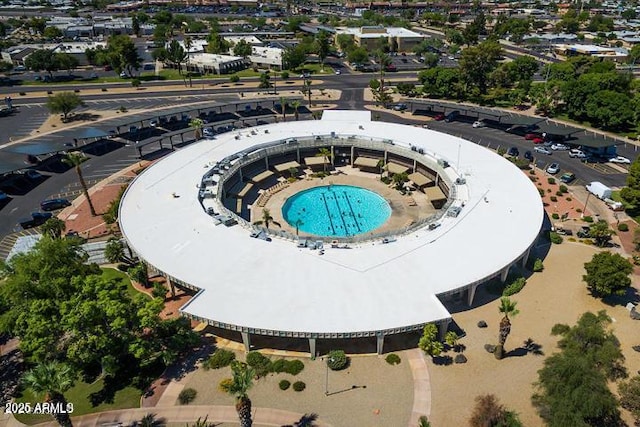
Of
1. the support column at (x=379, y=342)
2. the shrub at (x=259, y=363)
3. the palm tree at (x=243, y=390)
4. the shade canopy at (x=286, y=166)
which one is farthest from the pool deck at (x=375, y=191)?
the palm tree at (x=243, y=390)

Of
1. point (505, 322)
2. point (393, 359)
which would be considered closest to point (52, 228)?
point (393, 359)

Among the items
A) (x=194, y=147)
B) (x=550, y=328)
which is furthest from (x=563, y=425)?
(x=194, y=147)

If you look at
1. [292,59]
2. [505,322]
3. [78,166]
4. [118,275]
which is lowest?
[118,275]

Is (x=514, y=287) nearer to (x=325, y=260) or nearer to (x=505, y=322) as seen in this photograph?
(x=505, y=322)

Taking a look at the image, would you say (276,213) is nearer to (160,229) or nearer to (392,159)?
(160,229)

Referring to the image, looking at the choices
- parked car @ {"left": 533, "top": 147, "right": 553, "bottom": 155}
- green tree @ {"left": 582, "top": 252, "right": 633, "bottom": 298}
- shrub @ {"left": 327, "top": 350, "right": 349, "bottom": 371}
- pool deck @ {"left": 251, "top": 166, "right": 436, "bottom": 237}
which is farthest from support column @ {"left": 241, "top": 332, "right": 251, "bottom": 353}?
parked car @ {"left": 533, "top": 147, "right": 553, "bottom": 155}
